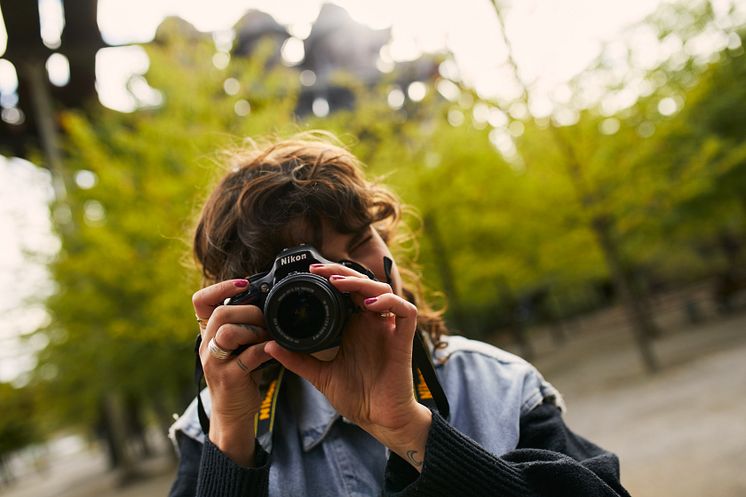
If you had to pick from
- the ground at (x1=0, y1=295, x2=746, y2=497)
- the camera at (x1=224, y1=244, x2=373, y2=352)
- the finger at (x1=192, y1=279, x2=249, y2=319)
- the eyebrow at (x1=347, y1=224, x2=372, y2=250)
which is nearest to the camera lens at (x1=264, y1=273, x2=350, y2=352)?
the camera at (x1=224, y1=244, x2=373, y2=352)

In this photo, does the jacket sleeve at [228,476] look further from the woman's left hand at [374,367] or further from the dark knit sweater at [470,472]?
the woman's left hand at [374,367]

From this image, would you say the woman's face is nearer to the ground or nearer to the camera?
the camera

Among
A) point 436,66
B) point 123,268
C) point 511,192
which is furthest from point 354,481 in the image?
point 511,192

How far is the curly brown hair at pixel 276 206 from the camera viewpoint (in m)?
1.51

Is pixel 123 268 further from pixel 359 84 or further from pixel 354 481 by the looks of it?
pixel 354 481

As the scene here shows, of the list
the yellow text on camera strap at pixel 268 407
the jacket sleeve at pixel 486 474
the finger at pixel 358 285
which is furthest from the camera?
the yellow text on camera strap at pixel 268 407

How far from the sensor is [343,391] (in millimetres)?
1412

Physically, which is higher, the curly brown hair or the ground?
the curly brown hair

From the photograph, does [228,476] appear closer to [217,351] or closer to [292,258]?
[217,351]

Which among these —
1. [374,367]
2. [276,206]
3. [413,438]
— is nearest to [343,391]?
[374,367]

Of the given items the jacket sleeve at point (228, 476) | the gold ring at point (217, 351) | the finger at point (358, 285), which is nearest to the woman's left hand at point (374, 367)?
the finger at point (358, 285)

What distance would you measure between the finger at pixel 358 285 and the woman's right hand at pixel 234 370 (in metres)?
0.22

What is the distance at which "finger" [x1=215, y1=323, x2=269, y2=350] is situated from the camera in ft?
4.58

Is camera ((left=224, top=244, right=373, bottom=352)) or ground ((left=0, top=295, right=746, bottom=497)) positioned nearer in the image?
camera ((left=224, top=244, right=373, bottom=352))
